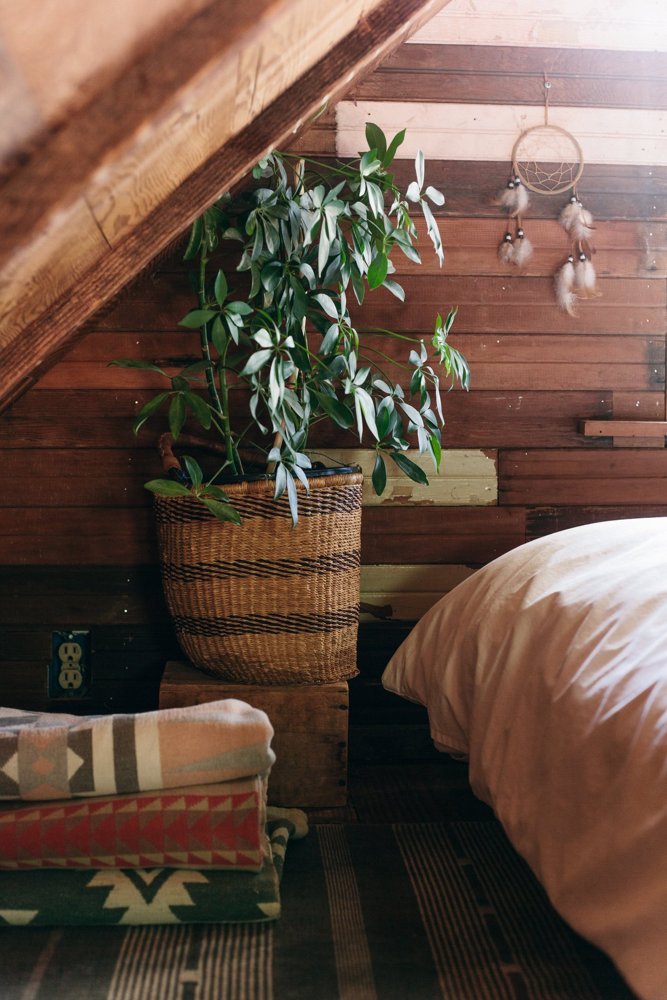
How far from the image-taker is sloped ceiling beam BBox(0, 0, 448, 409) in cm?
41

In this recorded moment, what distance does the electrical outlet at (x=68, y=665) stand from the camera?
2.15m

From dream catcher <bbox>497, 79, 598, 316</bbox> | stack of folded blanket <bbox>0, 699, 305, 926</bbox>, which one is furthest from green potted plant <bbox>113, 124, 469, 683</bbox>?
stack of folded blanket <bbox>0, 699, 305, 926</bbox>

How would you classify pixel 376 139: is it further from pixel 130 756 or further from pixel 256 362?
pixel 130 756

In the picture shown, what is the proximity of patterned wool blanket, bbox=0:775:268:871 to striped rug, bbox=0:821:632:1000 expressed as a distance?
0.09 m

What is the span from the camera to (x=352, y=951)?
1208mm

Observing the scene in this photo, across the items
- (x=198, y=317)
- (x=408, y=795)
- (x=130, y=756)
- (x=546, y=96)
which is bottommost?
(x=408, y=795)

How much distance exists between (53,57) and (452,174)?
1.95 meters

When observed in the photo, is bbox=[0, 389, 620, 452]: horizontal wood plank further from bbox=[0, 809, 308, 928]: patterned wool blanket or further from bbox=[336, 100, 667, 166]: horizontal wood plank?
bbox=[0, 809, 308, 928]: patterned wool blanket

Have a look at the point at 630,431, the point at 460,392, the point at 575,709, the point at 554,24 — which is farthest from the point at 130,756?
the point at 554,24

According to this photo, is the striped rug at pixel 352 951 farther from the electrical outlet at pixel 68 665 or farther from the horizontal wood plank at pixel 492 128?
the horizontal wood plank at pixel 492 128

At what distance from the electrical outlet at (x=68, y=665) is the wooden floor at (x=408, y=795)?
0.70 metres

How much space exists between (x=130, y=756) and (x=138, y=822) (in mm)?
95

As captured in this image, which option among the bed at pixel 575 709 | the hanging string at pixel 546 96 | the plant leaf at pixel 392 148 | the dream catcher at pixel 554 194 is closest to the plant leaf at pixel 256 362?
the plant leaf at pixel 392 148

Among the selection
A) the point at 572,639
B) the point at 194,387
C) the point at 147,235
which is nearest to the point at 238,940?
the point at 572,639
